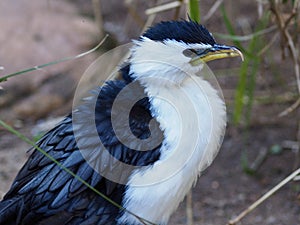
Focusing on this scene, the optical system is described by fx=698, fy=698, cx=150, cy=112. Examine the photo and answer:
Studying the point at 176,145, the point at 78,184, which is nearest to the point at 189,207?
the point at 176,145

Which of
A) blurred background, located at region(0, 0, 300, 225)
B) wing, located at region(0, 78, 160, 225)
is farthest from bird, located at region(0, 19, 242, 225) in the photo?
blurred background, located at region(0, 0, 300, 225)

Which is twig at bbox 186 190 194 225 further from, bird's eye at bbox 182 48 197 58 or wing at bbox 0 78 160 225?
bird's eye at bbox 182 48 197 58

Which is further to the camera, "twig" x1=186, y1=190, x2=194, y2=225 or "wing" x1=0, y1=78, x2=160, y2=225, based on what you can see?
"twig" x1=186, y1=190, x2=194, y2=225

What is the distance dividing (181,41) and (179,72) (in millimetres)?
141

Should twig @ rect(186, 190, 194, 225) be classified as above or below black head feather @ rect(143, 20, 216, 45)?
below

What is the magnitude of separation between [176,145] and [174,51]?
40 centimetres

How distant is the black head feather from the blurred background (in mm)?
456

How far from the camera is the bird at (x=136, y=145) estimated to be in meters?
2.85

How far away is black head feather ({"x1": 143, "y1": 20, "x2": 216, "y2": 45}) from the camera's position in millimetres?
2920

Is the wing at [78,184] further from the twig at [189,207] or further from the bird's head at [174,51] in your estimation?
the twig at [189,207]

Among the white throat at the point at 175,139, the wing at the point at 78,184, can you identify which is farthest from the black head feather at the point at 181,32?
the wing at the point at 78,184

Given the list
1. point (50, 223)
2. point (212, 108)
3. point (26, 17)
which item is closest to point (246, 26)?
point (26, 17)

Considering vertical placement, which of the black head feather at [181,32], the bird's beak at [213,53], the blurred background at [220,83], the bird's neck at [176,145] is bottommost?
the blurred background at [220,83]

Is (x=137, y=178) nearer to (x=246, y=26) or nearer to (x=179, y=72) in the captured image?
(x=179, y=72)
